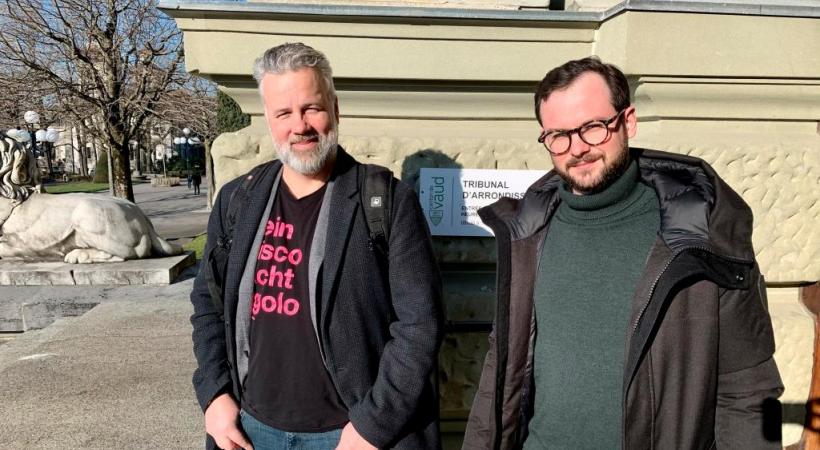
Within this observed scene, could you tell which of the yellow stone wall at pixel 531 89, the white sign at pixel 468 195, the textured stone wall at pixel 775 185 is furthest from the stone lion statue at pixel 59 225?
the textured stone wall at pixel 775 185

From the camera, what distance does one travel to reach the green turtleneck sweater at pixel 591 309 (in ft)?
4.46

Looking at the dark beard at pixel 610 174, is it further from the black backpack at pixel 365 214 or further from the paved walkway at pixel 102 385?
the paved walkway at pixel 102 385

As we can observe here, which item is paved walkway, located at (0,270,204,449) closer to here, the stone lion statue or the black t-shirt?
the black t-shirt

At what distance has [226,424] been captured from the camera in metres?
1.63

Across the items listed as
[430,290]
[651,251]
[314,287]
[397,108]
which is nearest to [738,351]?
[651,251]

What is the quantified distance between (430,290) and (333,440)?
→ 20.8 inches

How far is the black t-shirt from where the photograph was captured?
1.54 meters

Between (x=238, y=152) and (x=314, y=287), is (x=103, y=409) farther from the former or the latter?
(x=314, y=287)

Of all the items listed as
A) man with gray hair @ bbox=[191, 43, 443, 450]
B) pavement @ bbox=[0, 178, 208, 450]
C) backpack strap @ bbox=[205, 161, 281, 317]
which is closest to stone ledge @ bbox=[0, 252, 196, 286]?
pavement @ bbox=[0, 178, 208, 450]

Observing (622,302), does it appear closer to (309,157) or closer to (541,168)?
(309,157)

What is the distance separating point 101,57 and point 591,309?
1363 centimetres

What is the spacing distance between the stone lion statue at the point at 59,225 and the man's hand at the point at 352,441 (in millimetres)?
6092

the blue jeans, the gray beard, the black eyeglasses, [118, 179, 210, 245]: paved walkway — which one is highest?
the black eyeglasses

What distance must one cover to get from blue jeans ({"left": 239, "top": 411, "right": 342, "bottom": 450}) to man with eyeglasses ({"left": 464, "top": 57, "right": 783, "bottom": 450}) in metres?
0.47
